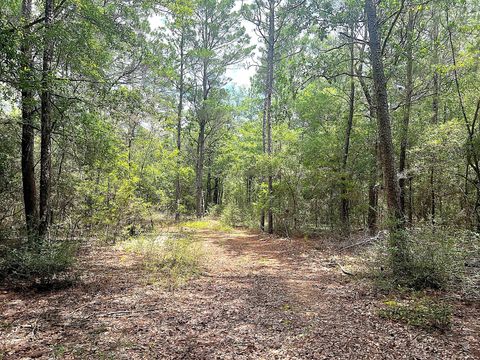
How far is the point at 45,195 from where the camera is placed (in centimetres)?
666

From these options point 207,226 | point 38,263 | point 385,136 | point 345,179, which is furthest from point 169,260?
point 207,226

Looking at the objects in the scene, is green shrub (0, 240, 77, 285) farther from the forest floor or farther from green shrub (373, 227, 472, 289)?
green shrub (373, 227, 472, 289)

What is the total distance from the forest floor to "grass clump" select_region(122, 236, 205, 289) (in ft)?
0.82

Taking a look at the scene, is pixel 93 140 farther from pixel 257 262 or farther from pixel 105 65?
Answer: pixel 257 262

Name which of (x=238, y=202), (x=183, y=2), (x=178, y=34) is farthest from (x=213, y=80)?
(x=183, y=2)

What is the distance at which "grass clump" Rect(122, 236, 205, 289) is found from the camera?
6.12 m

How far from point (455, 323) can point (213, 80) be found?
1925 cm

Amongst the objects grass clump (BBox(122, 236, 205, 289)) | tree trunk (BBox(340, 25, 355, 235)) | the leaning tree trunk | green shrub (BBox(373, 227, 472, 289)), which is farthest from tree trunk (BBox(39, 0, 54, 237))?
tree trunk (BBox(340, 25, 355, 235))

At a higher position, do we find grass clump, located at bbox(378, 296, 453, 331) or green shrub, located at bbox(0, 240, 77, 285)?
green shrub, located at bbox(0, 240, 77, 285)

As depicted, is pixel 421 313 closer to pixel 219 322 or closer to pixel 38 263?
pixel 219 322

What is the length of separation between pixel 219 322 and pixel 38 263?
11.1 feet

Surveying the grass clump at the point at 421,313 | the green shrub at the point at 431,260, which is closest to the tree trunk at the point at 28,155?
the grass clump at the point at 421,313

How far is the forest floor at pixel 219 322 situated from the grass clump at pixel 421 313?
10 cm

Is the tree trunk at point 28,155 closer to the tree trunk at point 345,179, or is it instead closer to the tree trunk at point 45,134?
the tree trunk at point 45,134
